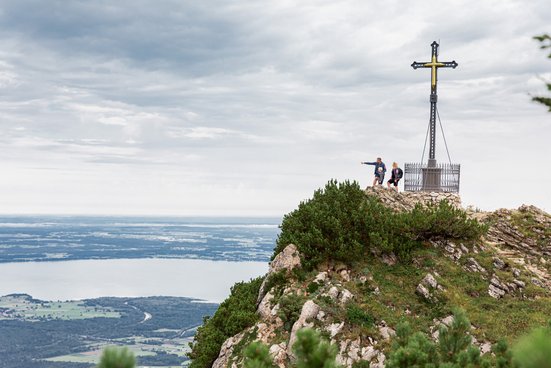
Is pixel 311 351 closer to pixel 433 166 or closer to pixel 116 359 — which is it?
pixel 116 359

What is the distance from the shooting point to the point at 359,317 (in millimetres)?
20547

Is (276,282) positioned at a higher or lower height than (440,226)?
lower

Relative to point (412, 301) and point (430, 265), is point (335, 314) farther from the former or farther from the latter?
point (430, 265)

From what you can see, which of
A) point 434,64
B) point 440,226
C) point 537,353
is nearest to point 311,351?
point 537,353

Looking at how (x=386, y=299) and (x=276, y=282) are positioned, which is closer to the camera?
(x=386, y=299)

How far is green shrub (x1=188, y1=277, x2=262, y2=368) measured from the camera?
2281 cm

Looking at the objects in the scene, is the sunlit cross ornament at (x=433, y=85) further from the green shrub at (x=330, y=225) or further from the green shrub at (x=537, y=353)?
the green shrub at (x=537, y=353)

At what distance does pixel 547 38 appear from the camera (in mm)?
13836

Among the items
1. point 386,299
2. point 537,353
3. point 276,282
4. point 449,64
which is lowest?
point 386,299

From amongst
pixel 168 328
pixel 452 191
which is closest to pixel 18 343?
pixel 168 328

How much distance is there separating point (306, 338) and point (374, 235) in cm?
1418

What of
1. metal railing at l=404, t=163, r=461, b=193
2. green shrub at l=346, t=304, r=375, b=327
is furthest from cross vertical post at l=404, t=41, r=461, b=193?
green shrub at l=346, t=304, r=375, b=327

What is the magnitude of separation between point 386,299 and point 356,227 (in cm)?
406

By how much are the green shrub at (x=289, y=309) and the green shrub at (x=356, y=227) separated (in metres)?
2.46
